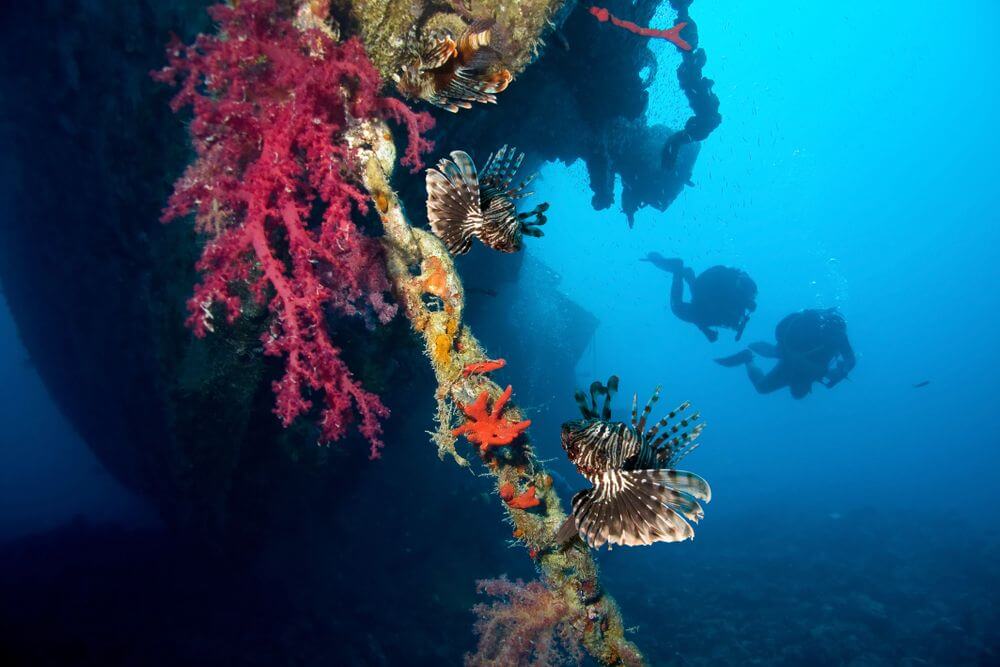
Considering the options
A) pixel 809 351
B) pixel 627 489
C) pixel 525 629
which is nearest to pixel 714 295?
pixel 809 351

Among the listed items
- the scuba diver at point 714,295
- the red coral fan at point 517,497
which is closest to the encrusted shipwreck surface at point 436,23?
the red coral fan at point 517,497

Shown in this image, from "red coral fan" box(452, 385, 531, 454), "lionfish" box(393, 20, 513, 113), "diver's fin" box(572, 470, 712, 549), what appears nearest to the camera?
"diver's fin" box(572, 470, 712, 549)

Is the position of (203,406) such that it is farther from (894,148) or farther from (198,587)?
(894,148)

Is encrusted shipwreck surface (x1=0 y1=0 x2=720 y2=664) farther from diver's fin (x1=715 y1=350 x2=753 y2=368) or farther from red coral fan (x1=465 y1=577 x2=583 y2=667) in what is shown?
diver's fin (x1=715 y1=350 x2=753 y2=368)

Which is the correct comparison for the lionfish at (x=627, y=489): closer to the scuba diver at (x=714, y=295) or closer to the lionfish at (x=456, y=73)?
the lionfish at (x=456, y=73)

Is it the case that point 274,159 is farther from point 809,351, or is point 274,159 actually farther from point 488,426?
point 809,351

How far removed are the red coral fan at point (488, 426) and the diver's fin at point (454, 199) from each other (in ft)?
3.76

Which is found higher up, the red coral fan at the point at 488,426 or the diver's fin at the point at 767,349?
the diver's fin at the point at 767,349

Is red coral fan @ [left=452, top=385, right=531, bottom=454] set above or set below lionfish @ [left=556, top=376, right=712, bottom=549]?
above

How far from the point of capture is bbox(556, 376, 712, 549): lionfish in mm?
2264

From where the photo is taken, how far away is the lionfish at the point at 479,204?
2943 mm

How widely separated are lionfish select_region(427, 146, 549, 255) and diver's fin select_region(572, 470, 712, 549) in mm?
1605

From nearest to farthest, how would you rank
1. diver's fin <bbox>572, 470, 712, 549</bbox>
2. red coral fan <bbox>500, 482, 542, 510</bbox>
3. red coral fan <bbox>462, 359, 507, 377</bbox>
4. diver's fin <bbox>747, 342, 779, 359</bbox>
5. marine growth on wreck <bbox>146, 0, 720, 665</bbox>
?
1. diver's fin <bbox>572, 470, 712, 549</bbox>
2. marine growth on wreck <bbox>146, 0, 720, 665</bbox>
3. red coral fan <bbox>462, 359, 507, 377</bbox>
4. red coral fan <bbox>500, 482, 542, 510</bbox>
5. diver's fin <bbox>747, 342, 779, 359</bbox>

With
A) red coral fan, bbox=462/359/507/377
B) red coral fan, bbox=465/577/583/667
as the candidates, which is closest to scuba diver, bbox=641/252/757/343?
red coral fan, bbox=465/577/583/667
